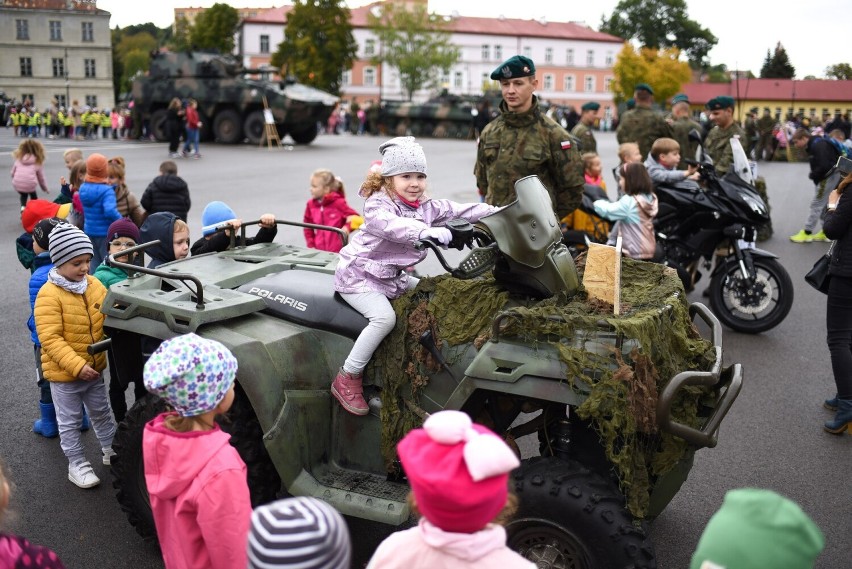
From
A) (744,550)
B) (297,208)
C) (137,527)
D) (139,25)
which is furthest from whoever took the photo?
(139,25)

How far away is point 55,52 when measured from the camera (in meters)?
62.4

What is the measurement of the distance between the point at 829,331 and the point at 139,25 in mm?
140290

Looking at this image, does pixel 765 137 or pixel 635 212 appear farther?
pixel 765 137

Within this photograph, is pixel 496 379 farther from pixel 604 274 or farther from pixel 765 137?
pixel 765 137

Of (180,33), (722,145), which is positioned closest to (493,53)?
(180,33)

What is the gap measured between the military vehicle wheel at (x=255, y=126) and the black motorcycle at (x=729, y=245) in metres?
21.0

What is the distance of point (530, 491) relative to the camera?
11.1ft

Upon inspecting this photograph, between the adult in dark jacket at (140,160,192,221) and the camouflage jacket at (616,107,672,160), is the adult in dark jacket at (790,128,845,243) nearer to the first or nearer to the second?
the camouflage jacket at (616,107,672,160)

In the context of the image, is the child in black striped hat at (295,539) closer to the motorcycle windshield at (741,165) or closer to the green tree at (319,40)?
the motorcycle windshield at (741,165)

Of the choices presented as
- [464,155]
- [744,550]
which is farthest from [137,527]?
[464,155]

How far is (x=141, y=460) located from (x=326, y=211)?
3786 mm

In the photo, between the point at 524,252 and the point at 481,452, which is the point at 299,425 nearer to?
the point at 524,252

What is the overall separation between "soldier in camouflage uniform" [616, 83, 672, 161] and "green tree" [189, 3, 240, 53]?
226 ft

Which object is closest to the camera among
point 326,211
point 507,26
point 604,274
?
point 604,274
